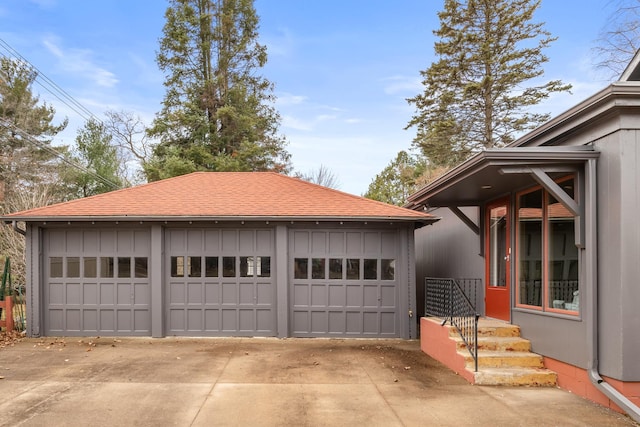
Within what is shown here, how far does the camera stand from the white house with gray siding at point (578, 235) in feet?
16.5

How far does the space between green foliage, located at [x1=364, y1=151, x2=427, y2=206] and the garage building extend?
20749mm

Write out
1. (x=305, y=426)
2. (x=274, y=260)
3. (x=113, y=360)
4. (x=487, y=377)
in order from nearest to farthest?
(x=305, y=426) → (x=487, y=377) → (x=113, y=360) → (x=274, y=260)

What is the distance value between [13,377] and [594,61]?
17446mm

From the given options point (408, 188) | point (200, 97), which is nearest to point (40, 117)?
A: point (200, 97)

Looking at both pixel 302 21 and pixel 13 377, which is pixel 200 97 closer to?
pixel 302 21

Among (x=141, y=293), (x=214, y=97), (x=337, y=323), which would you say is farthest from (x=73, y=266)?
(x=214, y=97)

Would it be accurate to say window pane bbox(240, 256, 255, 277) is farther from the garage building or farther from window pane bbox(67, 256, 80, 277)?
window pane bbox(67, 256, 80, 277)

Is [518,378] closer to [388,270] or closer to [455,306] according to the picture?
[455,306]

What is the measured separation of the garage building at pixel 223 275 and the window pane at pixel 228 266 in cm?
2

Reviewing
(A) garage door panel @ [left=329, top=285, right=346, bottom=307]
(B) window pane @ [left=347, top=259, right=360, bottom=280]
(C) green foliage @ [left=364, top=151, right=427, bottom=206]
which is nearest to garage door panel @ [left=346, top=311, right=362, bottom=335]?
(A) garage door panel @ [left=329, top=285, right=346, bottom=307]

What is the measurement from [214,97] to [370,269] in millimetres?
16332

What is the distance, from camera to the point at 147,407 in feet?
17.4

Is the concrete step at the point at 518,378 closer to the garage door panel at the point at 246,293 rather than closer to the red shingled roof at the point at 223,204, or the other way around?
the red shingled roof at the point at 223,204

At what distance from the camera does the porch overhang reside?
5.53m
